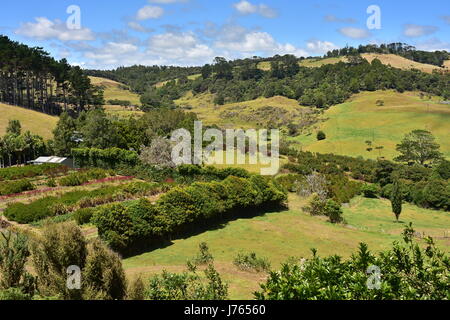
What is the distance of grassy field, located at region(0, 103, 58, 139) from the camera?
7388 centimetres

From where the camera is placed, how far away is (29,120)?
3066 inches

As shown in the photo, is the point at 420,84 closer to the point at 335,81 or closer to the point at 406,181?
the point at 335,81

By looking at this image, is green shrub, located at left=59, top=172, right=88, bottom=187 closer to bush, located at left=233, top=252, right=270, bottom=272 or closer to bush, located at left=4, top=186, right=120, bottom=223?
bush, located at left=4, top=186, right=120, bottom=223

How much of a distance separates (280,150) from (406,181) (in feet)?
87.2

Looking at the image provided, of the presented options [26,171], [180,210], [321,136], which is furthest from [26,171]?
[321,136]

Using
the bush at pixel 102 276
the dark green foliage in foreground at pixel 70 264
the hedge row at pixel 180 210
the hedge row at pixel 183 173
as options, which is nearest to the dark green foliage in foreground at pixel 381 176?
the hedge row at pixel 183 173

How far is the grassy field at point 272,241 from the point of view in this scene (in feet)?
68.5

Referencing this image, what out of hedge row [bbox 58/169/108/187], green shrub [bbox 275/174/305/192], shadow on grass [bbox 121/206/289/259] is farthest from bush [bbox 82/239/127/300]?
green shrub [bbox 275/174/305/192]

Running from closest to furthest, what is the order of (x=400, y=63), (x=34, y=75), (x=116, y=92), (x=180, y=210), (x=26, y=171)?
(x=180, y=210)
(x=26, y=171)
(x=34, y=75)
(x=116, y=92)
(x=400, y=63)

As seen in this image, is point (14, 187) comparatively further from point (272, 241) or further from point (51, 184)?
point (272, 241)

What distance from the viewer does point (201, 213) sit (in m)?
31.0

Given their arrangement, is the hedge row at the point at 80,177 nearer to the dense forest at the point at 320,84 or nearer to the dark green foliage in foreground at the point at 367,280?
the dark green foliage in foreground at the point at 367,280

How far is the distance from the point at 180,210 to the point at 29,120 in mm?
62275

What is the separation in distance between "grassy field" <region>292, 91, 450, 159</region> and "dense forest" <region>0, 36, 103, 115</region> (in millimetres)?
56524
